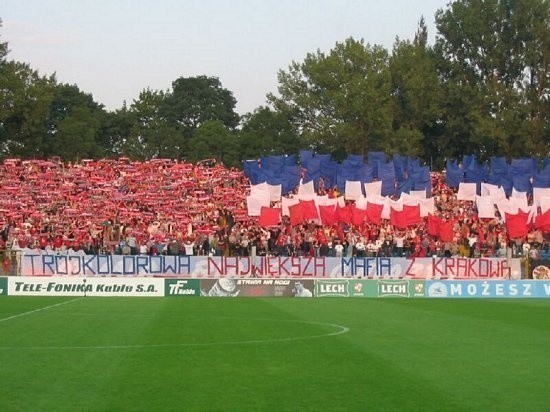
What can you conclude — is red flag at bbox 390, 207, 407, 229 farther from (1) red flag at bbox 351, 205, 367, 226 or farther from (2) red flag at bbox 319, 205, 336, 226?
(2) red flag at bbox 319, 205, 336, 226

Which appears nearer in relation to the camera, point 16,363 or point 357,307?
point 16,363

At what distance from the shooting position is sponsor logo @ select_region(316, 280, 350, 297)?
41531mm

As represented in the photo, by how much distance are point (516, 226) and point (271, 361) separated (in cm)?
3573

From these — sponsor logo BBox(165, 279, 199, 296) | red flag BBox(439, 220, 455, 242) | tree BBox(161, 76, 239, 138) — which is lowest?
sponsor logo BBox(165, 279, 199, 296)

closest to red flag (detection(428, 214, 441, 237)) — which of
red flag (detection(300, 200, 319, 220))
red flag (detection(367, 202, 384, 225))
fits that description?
red flag (detection(367, 202, 384, 225))

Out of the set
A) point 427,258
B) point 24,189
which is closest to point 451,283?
point 427,258

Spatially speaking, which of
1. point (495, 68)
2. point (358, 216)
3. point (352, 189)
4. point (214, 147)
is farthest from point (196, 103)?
point (358, 216)

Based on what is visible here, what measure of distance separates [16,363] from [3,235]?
3408 centimetres

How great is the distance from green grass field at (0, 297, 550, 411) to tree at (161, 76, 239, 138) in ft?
314

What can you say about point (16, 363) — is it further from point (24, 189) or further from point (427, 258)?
point (24, 189)

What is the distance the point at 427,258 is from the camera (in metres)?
45.8

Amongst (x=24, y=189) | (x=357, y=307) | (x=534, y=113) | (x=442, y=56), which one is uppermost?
(x=442, y=56)

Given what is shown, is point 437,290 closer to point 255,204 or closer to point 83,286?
point 255,204

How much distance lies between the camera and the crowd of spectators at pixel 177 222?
47438mm
